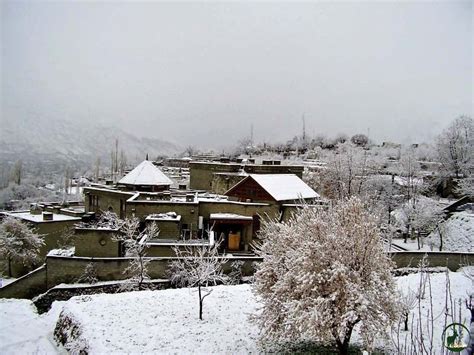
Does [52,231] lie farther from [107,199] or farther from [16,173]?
[16,173]

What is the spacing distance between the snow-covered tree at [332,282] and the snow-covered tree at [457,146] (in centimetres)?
2880

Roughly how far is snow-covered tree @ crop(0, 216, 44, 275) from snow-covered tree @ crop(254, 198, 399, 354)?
2185 cm

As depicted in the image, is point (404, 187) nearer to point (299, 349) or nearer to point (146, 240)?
point (146, 240)

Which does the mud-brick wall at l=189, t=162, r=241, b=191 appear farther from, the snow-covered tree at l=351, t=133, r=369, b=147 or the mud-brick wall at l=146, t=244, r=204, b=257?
the snow-covered tree at l=351, t=133, r=369, b=147

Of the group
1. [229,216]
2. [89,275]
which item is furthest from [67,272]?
[229,216]

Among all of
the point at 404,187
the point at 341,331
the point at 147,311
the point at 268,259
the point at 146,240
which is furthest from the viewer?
the point at 404,187

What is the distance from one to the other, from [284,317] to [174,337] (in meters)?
4.45

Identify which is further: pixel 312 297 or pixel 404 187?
pixel 404 187

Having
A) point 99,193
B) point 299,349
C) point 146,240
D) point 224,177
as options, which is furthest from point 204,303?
point 224,177

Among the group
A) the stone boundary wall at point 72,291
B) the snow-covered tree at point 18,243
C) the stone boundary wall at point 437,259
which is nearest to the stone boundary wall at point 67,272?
the stone boundary wall at point 437,259

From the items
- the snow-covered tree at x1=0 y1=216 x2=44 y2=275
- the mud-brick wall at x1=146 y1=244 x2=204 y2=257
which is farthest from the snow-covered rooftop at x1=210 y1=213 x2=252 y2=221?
the snow-covered tree at x1=0 y1=216 x2=44 y2=275

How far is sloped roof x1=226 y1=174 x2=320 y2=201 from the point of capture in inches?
1106

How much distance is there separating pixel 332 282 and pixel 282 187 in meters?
20.4

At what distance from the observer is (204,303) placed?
51.4ft
